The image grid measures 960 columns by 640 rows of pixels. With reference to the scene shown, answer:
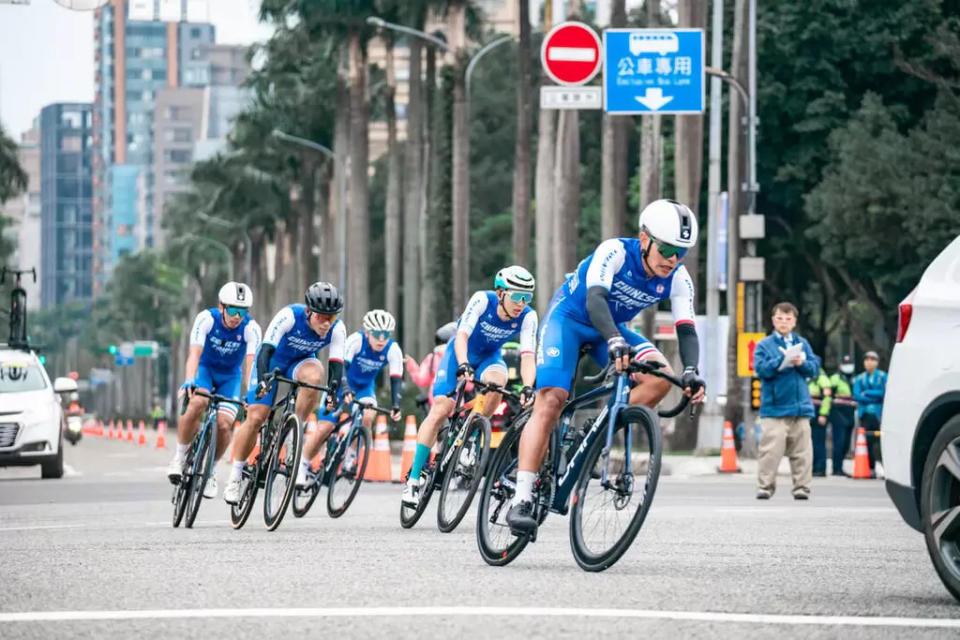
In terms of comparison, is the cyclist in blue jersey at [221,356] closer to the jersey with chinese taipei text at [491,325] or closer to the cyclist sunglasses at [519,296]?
the jersey with chinese taipei text at [491,325]

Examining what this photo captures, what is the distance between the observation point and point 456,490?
1522cm

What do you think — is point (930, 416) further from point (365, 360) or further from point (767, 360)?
point (767, 360)

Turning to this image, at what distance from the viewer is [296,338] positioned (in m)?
16.6

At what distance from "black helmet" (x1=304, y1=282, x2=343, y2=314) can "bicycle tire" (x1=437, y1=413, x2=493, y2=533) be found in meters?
1.51

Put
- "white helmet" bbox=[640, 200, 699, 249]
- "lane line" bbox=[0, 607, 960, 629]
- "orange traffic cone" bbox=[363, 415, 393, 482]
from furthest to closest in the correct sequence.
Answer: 1. "orange traffic cone" bbox=[363, 415, 393, 482]
2. "white helmet" bbox=[640, 200, 699, 249]
3. "lane line" bbox=[0, 607, 960, 629]

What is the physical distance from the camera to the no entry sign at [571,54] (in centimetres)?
3819

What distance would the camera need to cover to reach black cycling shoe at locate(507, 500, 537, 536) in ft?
36.6

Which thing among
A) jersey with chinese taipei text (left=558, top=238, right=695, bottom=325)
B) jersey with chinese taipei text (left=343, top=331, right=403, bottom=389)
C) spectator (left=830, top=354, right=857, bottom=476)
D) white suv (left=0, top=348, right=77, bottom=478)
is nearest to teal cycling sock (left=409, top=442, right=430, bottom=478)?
jersey with chinese taipei text (left=343, top=331, right=403, bottom=389)

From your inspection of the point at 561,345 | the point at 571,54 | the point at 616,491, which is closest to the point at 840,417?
the point at 571,54

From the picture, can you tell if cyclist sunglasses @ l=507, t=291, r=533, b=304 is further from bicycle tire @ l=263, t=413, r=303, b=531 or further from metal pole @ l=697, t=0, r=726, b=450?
metal pole @ l=697, t=0, r=726, b=450

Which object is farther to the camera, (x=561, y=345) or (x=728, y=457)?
(x=728, y=457)

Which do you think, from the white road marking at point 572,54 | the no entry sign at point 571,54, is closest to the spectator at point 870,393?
the no entry sign at point 571,54

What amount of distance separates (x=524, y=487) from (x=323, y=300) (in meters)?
5.09

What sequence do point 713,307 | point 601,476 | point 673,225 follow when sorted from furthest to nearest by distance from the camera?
point 713,307 < point 673,225 < point 601,476
